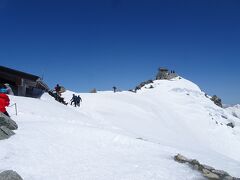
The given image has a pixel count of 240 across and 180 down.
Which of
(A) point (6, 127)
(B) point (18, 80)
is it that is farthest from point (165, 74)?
(A) point (6, 127)

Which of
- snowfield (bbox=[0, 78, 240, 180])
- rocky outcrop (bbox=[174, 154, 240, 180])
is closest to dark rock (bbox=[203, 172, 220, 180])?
rocky outcrop (bbox=[174, 154, 240, 180])

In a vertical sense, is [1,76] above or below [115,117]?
above

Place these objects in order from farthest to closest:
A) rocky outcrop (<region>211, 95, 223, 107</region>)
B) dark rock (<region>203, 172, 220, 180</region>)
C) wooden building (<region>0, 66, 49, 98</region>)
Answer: rocky outcrop (<region>211, 95, 223, 107</region>) → wooden building (<region>0, 66, 49, 98</region>) → dark rock (<region>203, 172, 220, 180</region>)

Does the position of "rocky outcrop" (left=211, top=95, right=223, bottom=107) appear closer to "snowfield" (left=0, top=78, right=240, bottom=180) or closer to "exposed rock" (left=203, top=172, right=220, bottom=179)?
"snowfield" (left=0, top=78, right=240, bottom=180)

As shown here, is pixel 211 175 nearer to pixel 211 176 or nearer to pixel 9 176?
pixel 211 176

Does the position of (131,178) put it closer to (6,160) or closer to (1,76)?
(6,160)

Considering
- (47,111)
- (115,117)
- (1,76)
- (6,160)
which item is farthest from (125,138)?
(1,76)

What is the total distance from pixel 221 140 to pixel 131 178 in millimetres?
33959

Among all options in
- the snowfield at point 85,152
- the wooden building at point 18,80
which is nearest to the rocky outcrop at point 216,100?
the snowfield at point 85,152

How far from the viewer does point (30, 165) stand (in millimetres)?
12289

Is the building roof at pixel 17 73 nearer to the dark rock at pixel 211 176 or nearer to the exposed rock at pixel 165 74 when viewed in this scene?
the dark rock at pixel 211 176

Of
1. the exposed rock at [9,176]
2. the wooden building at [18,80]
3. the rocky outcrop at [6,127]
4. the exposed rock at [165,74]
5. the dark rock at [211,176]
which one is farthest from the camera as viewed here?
the exposed rock at [165,74]

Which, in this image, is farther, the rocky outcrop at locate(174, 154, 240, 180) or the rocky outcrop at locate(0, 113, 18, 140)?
the rocky outcrop at locate(0, 113, 18, 140)

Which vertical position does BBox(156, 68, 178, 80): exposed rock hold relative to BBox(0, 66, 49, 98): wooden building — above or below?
above
